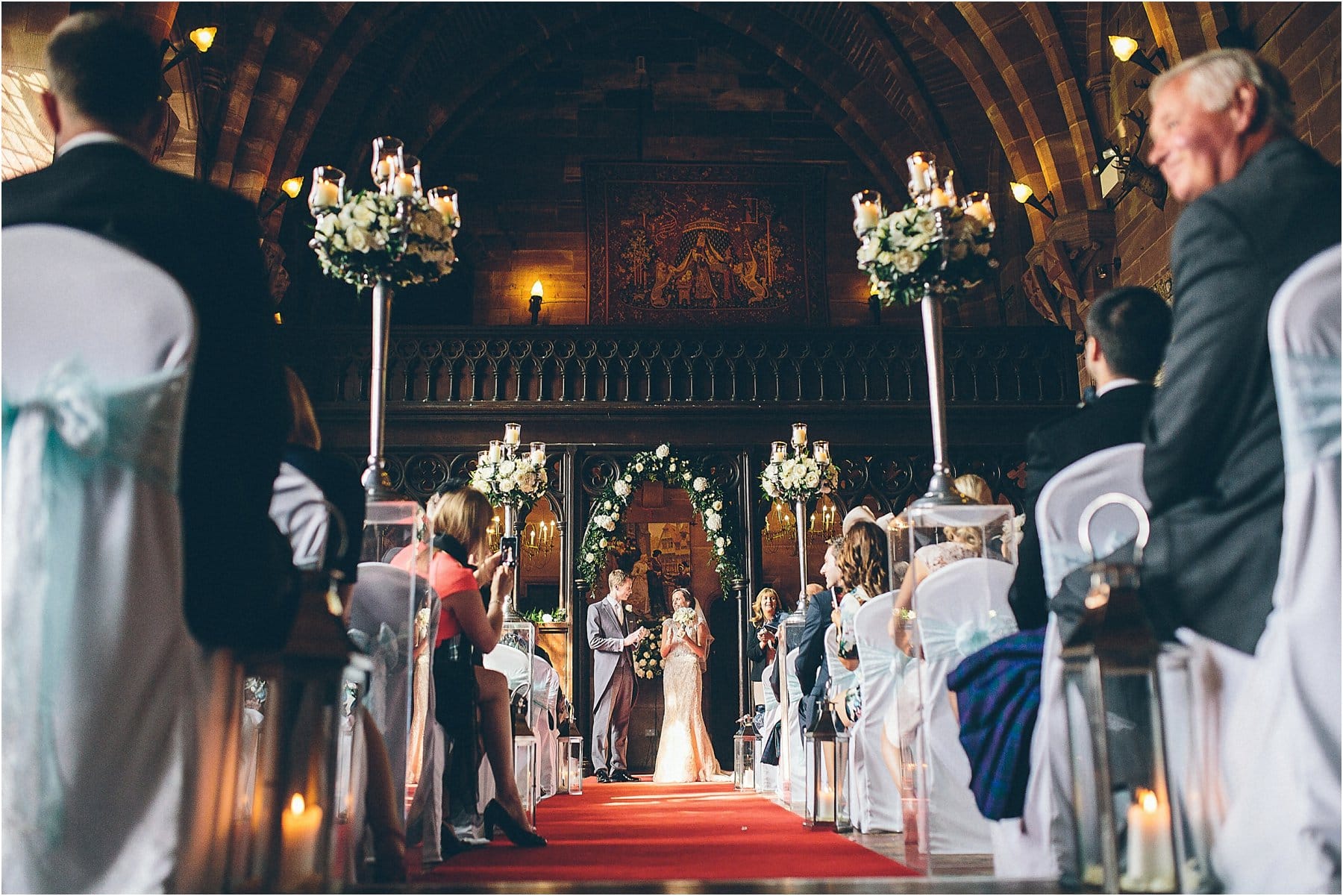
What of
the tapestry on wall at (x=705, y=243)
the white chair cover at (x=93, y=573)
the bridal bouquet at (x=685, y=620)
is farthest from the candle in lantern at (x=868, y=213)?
the tapestry on wall at (x=705, y=243)

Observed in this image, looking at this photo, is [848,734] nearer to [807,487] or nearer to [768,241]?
[807,487]

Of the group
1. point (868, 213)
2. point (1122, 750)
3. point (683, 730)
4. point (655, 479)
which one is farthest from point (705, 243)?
point (1122, 750)

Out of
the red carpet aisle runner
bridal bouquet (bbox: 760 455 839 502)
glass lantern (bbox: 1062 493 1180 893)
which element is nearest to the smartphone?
the red carpet aisle runner

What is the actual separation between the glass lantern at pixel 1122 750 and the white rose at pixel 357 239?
291 centimetres

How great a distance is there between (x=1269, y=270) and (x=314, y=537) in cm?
214

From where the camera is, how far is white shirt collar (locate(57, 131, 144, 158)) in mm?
2062

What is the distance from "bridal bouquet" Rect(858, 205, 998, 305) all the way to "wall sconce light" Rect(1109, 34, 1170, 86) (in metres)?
6.77

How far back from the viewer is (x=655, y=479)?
43.5ft

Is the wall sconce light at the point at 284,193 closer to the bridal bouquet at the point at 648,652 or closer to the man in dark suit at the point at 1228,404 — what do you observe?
the bridal bouquet at the point at 648,652

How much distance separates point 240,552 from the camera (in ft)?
6.48

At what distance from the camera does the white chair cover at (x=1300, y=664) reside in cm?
181

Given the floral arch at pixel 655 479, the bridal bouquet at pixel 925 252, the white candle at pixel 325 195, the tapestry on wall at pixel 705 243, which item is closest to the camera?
the bridal bouquet at pixel 925 252

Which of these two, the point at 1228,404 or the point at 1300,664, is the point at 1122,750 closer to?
the point at 1300,664

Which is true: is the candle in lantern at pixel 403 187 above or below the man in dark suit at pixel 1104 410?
above
